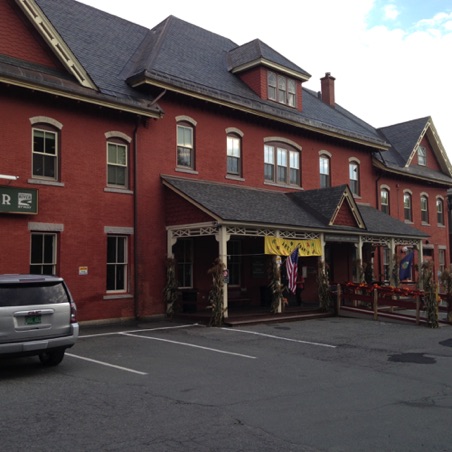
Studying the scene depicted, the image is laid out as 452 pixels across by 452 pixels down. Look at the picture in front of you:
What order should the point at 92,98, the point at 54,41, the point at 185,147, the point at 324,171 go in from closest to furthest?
1. the point at 54,41
2. the point at 92,98
3. the point at 185,147
4. the point at 324,171

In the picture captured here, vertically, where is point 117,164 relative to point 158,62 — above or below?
below

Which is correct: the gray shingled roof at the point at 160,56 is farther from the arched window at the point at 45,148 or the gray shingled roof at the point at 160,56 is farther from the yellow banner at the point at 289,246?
the yellow banner at the point at 289,246

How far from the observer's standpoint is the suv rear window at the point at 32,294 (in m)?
9.09

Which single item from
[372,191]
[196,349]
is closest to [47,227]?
[196,349]

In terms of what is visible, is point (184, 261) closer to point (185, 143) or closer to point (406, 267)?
point (185, 143)

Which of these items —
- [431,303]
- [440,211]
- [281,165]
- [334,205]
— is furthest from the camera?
[440,211]

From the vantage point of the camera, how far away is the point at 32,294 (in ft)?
30.9

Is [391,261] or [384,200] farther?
[384,200]

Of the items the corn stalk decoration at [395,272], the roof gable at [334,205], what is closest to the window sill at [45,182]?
the roof gable at [334,205]

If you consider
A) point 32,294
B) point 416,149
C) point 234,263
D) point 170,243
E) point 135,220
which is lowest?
point 32,294

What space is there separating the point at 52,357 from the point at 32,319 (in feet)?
3.97

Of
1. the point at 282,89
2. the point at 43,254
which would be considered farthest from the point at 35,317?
the point at 282,89

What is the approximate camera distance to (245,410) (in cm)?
732

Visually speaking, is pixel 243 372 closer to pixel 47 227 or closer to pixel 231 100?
pixel 47 227
